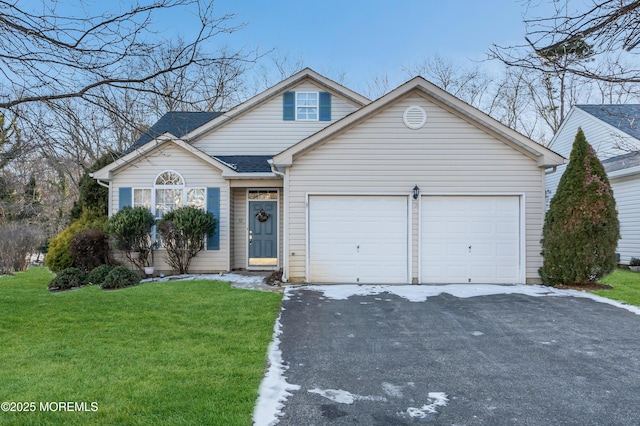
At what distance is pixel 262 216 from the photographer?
11.5 m

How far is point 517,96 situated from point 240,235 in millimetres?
19712

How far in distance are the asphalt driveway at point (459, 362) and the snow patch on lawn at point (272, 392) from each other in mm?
58

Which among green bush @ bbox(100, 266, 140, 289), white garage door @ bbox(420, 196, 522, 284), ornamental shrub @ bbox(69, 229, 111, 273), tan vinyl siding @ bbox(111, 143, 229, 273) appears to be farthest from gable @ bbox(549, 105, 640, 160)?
ornamental shrub @ bbox(69, 229, 111, 273)

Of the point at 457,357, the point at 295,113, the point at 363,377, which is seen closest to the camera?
the point at 363,377

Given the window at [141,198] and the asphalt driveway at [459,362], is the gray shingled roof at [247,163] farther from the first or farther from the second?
the asphalt driveway at [459,362]

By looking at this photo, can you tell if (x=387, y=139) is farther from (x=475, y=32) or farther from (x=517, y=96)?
(x=517, y=96)

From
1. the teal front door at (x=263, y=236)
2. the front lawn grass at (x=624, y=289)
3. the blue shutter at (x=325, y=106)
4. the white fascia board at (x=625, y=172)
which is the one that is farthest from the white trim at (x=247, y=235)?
the white fascia board at (x=625, y=172)

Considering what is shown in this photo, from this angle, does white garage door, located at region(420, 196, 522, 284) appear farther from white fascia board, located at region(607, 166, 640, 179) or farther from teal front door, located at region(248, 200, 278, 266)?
white fascia board, located at region(607, 166, 640, 179)

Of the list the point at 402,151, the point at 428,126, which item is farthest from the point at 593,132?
the point at 402,151

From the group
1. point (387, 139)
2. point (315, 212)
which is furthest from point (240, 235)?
point (387, 139)

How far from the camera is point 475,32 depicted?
5.98 m

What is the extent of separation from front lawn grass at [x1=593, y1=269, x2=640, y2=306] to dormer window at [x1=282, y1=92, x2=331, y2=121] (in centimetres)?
864

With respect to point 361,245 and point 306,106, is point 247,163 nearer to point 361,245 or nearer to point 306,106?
point 306,106

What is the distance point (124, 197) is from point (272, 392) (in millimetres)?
8927
